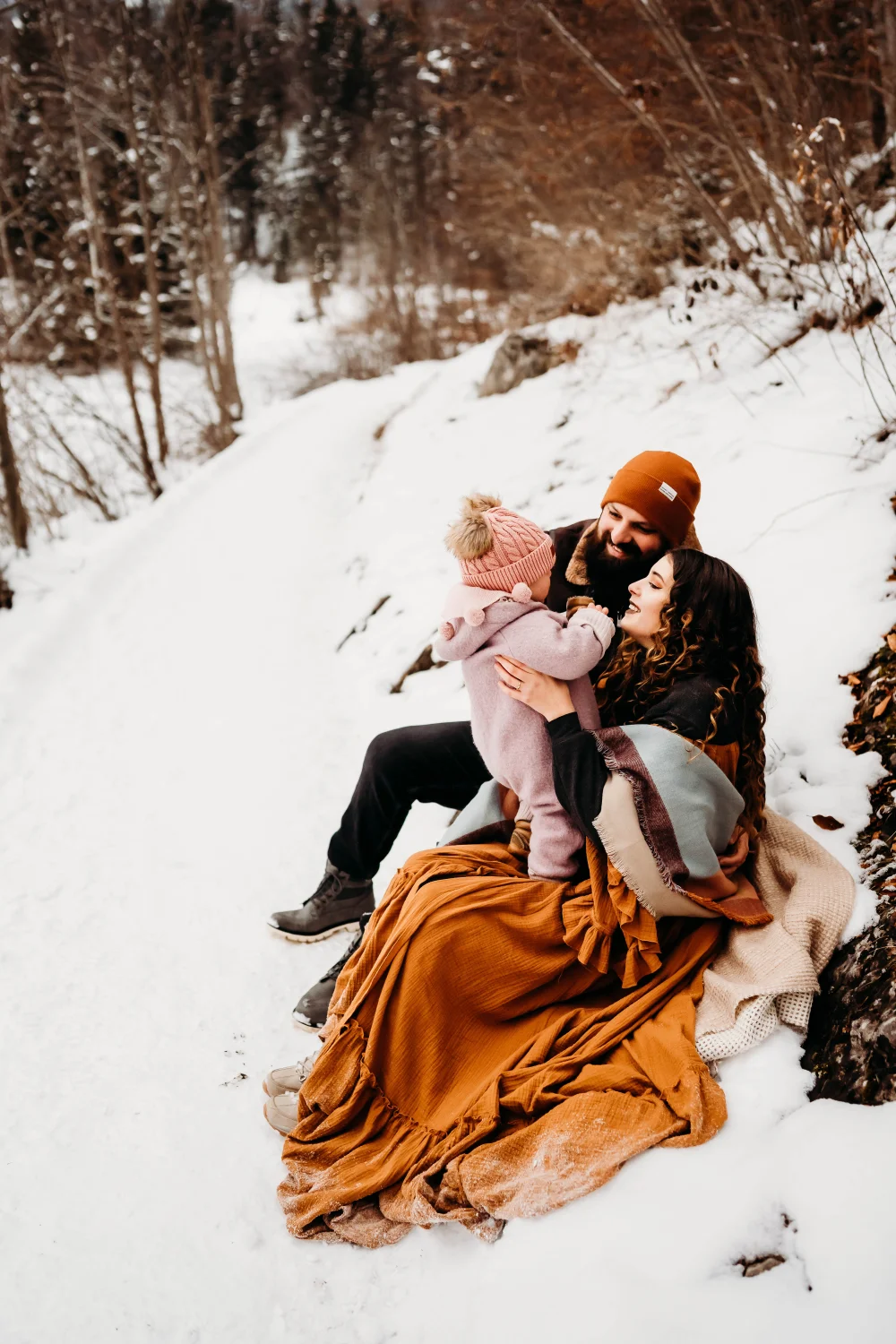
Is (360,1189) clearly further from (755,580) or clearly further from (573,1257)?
(755,580)

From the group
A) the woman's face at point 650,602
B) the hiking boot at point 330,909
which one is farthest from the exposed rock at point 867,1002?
the hiking boot at point 330,909

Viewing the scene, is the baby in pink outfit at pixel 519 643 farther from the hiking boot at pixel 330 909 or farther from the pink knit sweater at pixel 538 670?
the hiking boot at pixel 330 909

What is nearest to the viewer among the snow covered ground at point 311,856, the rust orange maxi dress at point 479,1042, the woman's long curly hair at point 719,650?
the snow covered ground at point 311,856

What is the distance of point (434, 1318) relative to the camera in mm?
1657

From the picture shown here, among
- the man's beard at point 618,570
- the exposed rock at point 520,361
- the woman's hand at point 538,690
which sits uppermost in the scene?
the exposed rock at point 520,361

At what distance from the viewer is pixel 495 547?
2152mm

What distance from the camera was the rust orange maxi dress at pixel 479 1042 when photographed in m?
1.72

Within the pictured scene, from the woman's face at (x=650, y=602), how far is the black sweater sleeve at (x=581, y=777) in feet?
1.07

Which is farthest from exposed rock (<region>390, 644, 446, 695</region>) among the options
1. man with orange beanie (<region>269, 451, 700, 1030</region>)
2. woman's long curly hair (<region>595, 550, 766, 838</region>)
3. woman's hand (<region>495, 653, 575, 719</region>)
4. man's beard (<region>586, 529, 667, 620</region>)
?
woman's long curly hair (<region>595, 550, 766, 838</region>)

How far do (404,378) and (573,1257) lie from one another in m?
10.8

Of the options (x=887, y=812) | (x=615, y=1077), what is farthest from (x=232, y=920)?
(x=887, y=812)

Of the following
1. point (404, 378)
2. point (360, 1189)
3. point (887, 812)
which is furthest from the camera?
point (404, 378)

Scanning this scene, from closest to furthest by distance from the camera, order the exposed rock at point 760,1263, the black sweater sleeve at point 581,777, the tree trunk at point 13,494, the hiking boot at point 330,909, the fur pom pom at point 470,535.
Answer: the exposed rock at point 760,1263
the black sweater sleeve at point 581,777
the fur pom pom at point 470,535
the hiking boot at point 330,909
the tree trunk at point 13,494

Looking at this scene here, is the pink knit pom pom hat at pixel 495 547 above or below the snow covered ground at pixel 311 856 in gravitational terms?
above
